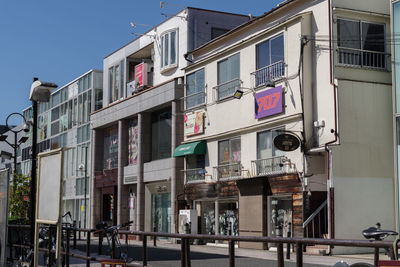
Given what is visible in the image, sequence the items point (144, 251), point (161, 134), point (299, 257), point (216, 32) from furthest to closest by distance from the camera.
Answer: point (161, 134)
point (216, 32)
point (144, 251)
point (299, 257)

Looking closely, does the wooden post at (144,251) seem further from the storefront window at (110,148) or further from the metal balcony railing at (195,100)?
the storefront window at (110,148)

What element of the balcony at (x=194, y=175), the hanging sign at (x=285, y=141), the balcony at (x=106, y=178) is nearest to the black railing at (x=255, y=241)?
the hanging sign at (x=285, y=141)

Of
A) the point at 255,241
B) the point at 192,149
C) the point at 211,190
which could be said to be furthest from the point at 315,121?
the point at 255,241

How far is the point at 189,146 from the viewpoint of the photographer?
33500 mm

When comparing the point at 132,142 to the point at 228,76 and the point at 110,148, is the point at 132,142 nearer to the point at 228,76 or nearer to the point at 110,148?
the point at 110,148

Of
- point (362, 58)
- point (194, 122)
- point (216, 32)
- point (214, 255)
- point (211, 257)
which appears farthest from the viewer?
point (216, 32)

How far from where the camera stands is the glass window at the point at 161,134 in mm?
37719

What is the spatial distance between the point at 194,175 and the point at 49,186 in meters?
24.6

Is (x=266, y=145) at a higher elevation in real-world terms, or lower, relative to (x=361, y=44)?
lower

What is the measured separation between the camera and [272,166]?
27.3 m

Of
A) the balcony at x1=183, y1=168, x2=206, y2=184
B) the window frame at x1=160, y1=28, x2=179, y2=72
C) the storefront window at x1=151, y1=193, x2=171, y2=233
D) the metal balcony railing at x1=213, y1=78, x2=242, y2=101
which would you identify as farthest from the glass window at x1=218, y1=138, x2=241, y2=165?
the window frame at x1=160, y1=28, x2=179, y2=72

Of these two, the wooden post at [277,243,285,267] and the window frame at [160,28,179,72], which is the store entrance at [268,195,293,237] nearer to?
the window frame at [160,28,179,72]

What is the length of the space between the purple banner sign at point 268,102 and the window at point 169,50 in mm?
9445

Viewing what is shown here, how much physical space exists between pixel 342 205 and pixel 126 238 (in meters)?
14.6
